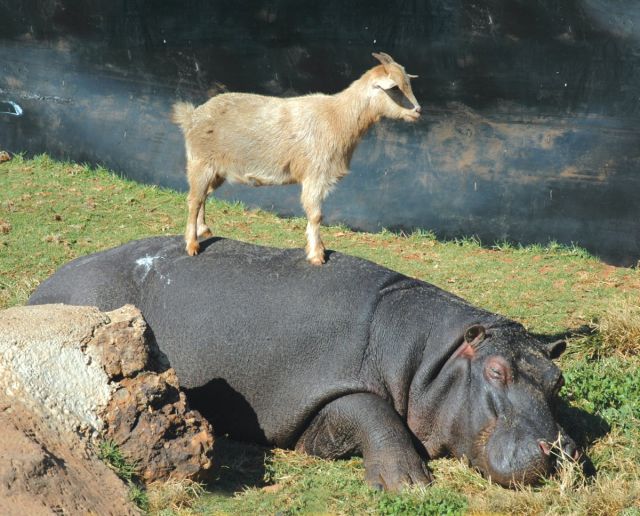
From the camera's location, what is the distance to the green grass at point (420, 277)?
18.9 ft

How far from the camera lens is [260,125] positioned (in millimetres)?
7312

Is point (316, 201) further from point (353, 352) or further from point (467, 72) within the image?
point (467, 72)

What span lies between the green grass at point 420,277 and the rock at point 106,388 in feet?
0.76

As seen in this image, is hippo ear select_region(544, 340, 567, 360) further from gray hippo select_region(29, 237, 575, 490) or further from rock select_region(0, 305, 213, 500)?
rock select_region(0, 305, 213, 500)

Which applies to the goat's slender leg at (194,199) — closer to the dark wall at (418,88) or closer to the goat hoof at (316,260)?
the goat hoof at (316,260)

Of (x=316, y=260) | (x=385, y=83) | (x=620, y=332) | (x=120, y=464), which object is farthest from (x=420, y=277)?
(x=120, y=464)

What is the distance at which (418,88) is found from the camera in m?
10.7

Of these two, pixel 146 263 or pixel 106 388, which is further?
pixel 146 263

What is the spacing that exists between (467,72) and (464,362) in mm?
5000

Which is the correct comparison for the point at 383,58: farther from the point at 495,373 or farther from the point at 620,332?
the point at 620,332

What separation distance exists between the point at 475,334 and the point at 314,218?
1471mm

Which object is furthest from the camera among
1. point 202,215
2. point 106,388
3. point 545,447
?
point 202,215

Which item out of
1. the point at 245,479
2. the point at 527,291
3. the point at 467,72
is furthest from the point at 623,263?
the point at 245,479

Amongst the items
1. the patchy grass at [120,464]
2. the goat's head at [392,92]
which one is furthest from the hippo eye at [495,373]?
the patchy grass at [120,464]
